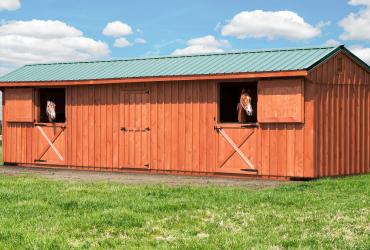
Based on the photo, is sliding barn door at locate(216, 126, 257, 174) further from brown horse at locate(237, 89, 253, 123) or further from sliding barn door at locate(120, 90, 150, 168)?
sliding barn door at locate(120, 90, 150, 168)

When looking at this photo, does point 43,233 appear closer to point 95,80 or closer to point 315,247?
point 315,247

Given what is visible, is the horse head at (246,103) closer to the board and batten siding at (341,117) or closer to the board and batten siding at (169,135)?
the board and batten siding at (169,135)

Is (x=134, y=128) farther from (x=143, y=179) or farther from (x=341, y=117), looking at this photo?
(x=341, y=117)

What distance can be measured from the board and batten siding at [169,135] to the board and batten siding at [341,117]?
651 mm

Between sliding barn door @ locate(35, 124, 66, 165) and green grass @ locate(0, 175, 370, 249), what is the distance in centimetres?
705

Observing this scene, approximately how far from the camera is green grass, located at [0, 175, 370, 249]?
27.1ft

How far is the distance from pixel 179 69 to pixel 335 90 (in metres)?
4.44

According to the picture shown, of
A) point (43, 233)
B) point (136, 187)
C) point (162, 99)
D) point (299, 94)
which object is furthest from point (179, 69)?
point (43, 233)

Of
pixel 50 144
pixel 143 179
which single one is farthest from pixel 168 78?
pixel 50 144

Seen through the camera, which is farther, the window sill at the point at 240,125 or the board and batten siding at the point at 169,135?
the window sill at the point at 240,125

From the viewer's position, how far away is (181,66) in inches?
770

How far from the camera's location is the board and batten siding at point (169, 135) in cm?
1717

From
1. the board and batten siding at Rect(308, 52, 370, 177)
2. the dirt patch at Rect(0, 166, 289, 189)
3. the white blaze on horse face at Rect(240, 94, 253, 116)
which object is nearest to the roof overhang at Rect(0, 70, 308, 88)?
the board and batten siding at Rect(308, 52, 370, 177)

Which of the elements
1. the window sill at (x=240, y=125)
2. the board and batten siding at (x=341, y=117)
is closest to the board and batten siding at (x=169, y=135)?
the window sill at (x=240, y=125)
